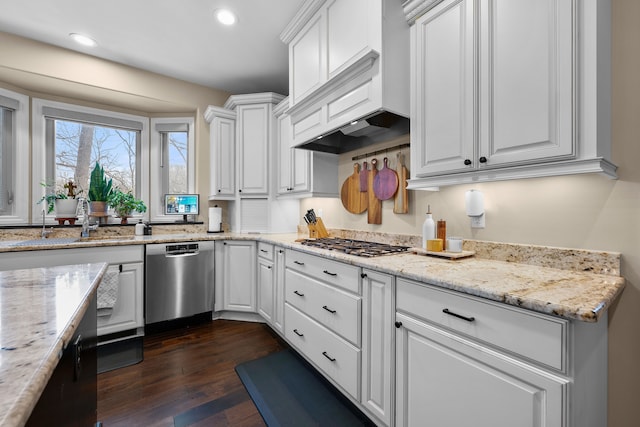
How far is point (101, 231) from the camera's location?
9.91 ft

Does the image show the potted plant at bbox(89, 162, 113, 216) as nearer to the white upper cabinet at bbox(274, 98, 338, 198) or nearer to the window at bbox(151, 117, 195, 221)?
the window at bbox(151, 117, 195, 221)

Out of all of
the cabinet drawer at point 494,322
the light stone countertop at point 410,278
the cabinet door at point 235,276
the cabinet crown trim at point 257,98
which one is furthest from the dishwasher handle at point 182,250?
the cabinet drawer at point 494,322

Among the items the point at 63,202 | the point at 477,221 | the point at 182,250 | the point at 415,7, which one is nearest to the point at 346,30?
the point at 415,7

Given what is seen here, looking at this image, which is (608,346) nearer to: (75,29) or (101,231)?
(101,231)

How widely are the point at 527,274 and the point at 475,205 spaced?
50cm

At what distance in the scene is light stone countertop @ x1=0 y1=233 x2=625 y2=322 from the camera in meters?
0.87

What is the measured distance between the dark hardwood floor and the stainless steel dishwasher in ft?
0.75

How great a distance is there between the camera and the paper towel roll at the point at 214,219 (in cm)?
338

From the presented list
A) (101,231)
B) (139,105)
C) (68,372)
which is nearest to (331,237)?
(68,372)

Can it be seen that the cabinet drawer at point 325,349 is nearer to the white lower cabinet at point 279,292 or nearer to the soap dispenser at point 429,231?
the white lower cabinet at point 279,292

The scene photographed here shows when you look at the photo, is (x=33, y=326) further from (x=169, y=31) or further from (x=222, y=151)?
(x=222, y=151)

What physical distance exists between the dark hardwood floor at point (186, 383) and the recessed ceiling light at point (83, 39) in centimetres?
287

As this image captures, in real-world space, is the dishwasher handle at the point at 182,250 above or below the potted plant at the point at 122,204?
below

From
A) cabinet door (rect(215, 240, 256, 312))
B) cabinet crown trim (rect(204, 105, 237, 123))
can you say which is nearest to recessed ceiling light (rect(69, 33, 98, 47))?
cabinet crown trim (rect(204, 105, 237, 123))
